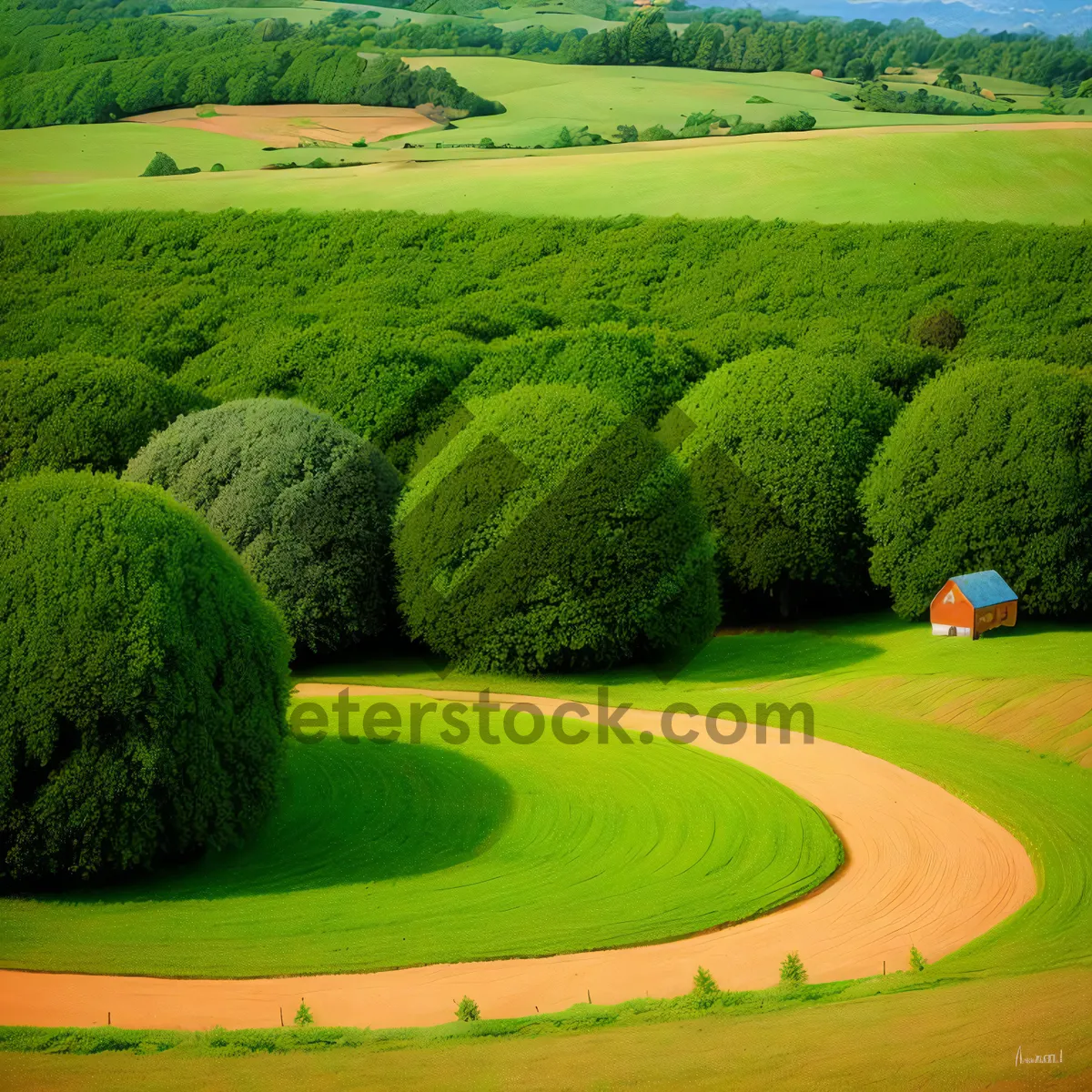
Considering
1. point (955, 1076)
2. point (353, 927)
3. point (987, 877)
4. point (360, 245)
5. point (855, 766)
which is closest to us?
point (955, 1076)

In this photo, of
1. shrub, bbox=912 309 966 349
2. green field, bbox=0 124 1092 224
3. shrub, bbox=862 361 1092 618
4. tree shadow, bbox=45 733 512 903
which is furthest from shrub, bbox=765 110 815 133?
tree shadow, bbox=45 733 512 903

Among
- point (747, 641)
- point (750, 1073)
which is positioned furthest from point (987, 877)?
point (747, 641)

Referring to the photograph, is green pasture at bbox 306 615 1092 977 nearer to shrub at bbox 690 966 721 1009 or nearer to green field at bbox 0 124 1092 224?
shrub at bbox 690 966 721 1009

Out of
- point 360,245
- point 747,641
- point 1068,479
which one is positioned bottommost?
point 747,641

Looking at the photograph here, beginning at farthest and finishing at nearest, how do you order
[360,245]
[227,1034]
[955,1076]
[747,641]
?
1. [360,245]
2. [747,641]
3. [227,1034]
4. [955,1076]

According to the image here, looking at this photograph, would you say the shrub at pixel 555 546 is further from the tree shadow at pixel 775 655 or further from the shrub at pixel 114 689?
the shrub at pixel 114 689

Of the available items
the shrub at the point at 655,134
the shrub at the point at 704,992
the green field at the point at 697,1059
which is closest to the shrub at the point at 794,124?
the shrub at the point at 655,134

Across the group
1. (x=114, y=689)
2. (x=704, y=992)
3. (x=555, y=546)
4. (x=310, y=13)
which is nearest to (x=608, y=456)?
(x=555, y=546)

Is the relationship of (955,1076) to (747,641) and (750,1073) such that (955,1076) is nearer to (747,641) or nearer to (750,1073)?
(750,1073)
